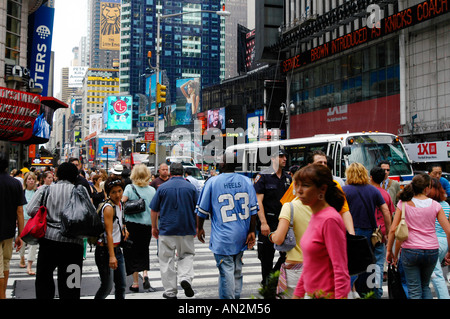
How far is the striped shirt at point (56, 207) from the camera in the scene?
563 centimetres

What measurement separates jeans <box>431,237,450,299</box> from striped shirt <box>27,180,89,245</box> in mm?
4479

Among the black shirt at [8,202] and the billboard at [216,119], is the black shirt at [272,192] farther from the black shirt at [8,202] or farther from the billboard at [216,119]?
the billboard at [216,119]

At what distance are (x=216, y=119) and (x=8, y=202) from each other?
8834cm

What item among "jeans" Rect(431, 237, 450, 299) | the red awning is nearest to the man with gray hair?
"jeans" Rect(431, 237, 450, 299)

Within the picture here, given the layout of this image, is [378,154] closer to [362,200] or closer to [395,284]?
[362,200]

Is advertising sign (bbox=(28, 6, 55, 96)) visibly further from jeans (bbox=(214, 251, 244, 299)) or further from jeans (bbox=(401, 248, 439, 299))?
jeans (bbox=(401, 248, 439, 299))

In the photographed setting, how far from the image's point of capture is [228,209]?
6203 millimetres

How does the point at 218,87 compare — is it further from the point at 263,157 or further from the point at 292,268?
the point at 292,268

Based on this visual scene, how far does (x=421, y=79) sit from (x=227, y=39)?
16487 centimetres

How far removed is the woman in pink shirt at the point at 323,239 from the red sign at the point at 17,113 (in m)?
22.8

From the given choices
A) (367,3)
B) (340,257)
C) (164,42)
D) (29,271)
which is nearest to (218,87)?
(367,3)

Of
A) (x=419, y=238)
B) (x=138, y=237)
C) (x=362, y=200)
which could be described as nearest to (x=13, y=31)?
(x=138, y=237)
